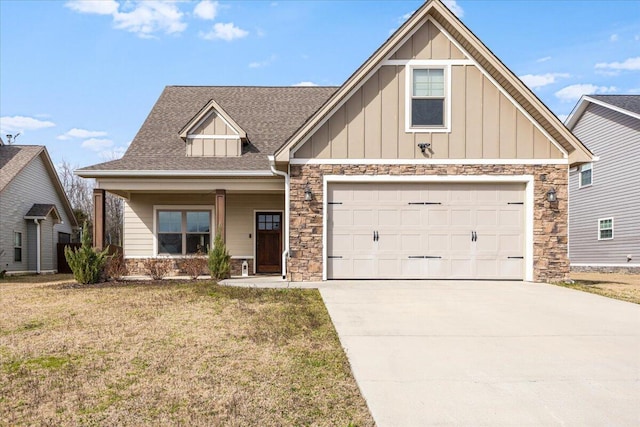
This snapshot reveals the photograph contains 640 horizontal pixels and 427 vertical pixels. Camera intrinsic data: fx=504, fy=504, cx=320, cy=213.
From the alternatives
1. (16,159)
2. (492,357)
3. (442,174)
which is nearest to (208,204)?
(442,174)

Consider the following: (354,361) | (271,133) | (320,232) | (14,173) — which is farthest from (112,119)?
(354,361)

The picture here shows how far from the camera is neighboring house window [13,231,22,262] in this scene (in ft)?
68.7

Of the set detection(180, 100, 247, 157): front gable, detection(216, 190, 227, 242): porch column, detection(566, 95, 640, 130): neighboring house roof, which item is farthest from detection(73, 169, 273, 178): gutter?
detection(566, 95, 640, 130): neighboring house roof

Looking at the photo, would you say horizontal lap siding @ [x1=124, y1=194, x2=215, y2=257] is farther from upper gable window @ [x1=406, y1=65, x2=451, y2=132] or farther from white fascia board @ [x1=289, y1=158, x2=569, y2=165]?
upper gable window @ [x1=406, y1=65, x2=451, y2=132]

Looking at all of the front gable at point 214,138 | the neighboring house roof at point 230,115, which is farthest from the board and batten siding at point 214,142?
the neighboring house roof at point 230,115

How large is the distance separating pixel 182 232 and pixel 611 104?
17.4m

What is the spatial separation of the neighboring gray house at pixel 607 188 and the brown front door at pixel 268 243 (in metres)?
13.6

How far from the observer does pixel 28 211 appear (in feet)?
72.6

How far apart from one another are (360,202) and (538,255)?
4.38 m

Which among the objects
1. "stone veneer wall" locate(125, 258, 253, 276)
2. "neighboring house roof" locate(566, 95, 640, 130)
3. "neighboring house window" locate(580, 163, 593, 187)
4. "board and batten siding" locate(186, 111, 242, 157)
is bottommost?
"stone veneer wall" locate(125, 258, 253, 276)

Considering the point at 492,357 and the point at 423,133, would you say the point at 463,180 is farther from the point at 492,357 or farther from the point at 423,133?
the point at 492,357

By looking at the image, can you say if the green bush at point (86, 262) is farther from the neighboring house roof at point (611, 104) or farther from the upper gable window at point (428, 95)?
the neighboring house roof at point (611, 104)

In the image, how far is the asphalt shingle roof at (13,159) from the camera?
2042 centimetres

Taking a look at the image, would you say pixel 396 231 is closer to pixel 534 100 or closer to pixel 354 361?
pixel 534 100
